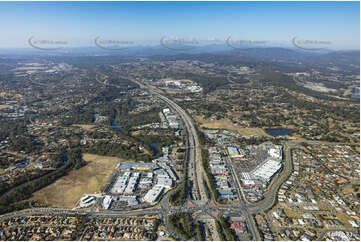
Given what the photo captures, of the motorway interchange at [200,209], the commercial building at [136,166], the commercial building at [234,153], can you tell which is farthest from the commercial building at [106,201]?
the commercial building at [234,153]

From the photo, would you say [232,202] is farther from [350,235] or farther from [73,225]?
[73,225]

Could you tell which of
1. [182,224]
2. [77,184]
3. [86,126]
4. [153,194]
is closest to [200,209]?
[182,224]

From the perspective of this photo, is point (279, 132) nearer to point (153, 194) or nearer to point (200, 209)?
point (200, 209)

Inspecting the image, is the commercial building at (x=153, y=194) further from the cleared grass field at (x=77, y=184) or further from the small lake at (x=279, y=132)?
the small lake at (x=279, y=132)

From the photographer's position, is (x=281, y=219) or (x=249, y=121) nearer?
(x=281, y=219)

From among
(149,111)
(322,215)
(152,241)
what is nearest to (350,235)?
(322,215)

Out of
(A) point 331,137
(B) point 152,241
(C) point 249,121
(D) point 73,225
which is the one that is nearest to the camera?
(B) point 152,241

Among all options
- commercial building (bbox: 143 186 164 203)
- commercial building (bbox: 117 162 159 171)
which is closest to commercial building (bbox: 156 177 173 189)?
commercial building (bbox: 143 186 164 203)
